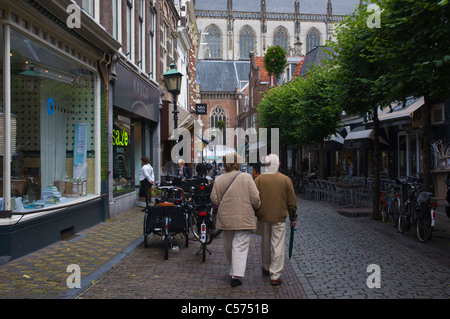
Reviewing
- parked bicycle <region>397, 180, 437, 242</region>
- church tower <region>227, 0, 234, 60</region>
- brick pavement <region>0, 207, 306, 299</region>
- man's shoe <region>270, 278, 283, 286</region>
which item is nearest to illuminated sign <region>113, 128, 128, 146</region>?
brick pavement <region>0, 207, 306, 299</region>

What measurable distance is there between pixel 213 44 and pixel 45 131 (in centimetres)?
6419

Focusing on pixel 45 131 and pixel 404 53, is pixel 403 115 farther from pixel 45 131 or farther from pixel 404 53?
pixel 45 131

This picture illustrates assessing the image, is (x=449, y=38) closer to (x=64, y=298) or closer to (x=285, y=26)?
(x=64, y=298)

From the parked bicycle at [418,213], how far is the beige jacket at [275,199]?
142 inches

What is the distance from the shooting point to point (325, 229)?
9.70 metres

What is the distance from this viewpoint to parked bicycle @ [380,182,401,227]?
9.91 meters

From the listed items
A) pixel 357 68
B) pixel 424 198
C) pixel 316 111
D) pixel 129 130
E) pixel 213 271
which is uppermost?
pixel 357 68

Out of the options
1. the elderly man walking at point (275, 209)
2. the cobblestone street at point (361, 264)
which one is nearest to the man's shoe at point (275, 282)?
the elderly man walking at point (275, 209)

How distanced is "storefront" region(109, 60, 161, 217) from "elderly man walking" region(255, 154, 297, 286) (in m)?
6.11

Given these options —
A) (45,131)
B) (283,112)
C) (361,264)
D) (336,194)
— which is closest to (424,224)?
(361,264)

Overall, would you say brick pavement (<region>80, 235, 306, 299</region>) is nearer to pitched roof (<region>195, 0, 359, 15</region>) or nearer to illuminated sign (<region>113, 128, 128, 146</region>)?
illuminated sign (<region>113, 128, 128, 146</region>)

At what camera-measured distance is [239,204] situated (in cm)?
536

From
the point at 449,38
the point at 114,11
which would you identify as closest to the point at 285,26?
the point at 114,11
